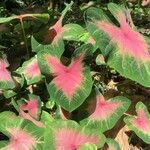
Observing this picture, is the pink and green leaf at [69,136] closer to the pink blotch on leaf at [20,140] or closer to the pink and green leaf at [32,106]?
the pink blotch on leaf at [20,140]

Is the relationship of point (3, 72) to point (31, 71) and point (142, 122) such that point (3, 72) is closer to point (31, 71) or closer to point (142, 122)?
point (31, 71)

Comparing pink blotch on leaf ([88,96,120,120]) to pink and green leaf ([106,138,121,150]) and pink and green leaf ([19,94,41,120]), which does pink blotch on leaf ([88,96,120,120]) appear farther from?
pink and green leaf ([19,94,41,120])

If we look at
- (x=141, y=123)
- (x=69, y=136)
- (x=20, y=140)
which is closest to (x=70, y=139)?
(x=69, y=136)

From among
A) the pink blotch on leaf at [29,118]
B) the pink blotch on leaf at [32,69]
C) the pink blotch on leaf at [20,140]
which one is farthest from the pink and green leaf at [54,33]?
the pink blotch on leaf at [20,140]

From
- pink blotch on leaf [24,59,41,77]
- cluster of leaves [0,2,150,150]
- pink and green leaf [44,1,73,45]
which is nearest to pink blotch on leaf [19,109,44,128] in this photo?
cluster of leaves [0,2,150,150]

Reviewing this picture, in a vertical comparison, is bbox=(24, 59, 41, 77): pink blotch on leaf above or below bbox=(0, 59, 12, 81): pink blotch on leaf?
below

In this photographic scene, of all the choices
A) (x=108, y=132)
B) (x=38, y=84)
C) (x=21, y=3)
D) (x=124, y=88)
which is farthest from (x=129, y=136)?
(x=21, y=3)

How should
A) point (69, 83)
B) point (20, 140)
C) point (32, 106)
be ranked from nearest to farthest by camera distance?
1. point (20, 140)
2. point (69, 83)
3. point (32, 106)
